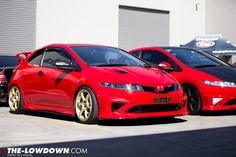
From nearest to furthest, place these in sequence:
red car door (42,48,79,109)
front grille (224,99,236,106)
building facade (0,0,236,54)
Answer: red car door (42,48,79,109)
front grille (224,99,236,106)
building facade (0,0,236,54)

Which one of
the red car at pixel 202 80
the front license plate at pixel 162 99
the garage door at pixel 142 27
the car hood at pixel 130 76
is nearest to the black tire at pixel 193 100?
the red car at pixel 202 80

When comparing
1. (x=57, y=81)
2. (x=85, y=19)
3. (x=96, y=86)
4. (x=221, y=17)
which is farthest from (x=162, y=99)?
(x=221, y=17)

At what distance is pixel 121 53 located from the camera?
34.2 ft

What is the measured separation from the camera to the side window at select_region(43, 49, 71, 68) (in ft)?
32.5

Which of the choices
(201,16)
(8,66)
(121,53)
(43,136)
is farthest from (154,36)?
(43,136)

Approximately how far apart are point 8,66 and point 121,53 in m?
3.78

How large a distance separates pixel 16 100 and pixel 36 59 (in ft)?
3.00

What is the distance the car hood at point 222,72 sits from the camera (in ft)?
35.6

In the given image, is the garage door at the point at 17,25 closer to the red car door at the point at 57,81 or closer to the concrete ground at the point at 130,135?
the concrete ground at the point at 130,135

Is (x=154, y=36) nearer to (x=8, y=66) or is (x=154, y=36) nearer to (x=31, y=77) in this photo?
(x=8, y=66)

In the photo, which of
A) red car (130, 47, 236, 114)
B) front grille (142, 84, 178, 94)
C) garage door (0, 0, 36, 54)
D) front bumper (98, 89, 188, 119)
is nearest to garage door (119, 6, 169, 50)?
garage door (0, 0, 36, 54)

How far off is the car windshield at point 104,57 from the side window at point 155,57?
1.36m

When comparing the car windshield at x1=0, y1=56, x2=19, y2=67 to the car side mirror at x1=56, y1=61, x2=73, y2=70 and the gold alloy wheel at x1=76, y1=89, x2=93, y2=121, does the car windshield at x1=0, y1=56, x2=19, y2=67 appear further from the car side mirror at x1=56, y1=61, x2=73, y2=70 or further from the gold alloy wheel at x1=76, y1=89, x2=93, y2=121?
the gold alloy wheel at x1=76, y1=89, x2=93, y2=121

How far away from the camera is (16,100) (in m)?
11.0
